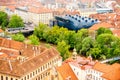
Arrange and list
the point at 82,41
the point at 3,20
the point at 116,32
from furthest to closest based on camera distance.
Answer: the point at 3,20 < the point at 116,32 < the point at 82,41

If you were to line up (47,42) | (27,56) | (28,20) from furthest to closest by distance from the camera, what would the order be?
(28,20) < (47,42) < (27,56)

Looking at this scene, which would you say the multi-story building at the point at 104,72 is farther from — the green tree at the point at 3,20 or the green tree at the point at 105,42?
the green tree at the point at 3,20

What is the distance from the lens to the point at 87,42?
76438mm

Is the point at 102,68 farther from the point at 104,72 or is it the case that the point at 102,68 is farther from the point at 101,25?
the point at 101,25

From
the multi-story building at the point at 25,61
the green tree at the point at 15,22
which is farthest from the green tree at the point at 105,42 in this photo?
the green tree at the point at 15,22

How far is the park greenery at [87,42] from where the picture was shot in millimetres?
71625

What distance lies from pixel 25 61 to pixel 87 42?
26.0 m

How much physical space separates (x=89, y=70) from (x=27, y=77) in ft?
33.0

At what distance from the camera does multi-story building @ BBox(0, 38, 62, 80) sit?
5084cm

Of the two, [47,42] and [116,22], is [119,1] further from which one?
[47,42]

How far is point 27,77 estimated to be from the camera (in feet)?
170

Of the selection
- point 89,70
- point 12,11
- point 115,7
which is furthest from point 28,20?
point 89,70

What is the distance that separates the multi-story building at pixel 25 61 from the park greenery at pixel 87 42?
8899 mm

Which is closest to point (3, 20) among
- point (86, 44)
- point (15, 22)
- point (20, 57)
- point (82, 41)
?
point (15, 22)
